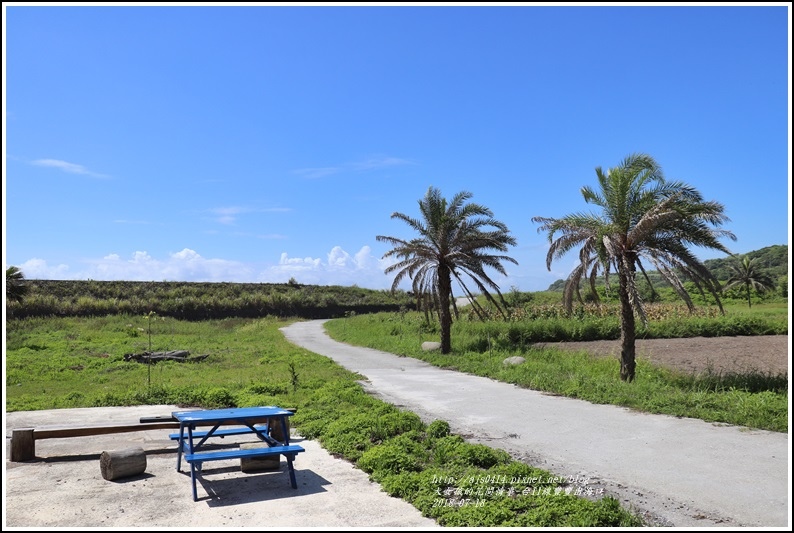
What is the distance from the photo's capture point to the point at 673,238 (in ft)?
46.8

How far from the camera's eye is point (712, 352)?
19.8m

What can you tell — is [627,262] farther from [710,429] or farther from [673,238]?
[710,429]

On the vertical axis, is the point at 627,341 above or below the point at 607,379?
above

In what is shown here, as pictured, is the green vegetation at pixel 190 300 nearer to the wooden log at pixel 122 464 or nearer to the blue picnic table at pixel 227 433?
the blue picnic table at pixel 227 433

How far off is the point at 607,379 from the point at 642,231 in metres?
3.54

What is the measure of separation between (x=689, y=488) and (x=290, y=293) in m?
56.0

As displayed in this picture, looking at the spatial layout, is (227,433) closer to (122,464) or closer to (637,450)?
(122,464)

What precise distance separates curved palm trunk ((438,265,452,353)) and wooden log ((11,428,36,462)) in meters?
15.8

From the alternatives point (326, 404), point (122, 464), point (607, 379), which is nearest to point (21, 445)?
point (122, 464)

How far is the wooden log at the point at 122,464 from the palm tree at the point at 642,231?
10.5m

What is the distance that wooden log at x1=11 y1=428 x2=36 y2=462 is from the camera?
8.01 m

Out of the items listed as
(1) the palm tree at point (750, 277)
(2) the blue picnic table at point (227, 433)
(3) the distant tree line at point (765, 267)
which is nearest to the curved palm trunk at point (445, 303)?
(2) the blue picnic table at point (227, 433)

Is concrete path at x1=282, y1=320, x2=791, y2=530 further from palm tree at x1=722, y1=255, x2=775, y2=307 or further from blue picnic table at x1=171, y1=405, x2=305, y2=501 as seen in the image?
palm tree at x1=722, y1=255, x2=775, y2=307

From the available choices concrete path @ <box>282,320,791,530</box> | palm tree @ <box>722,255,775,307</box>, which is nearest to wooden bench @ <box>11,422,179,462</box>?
concrete path @ <box>282,320,791,530</box>
